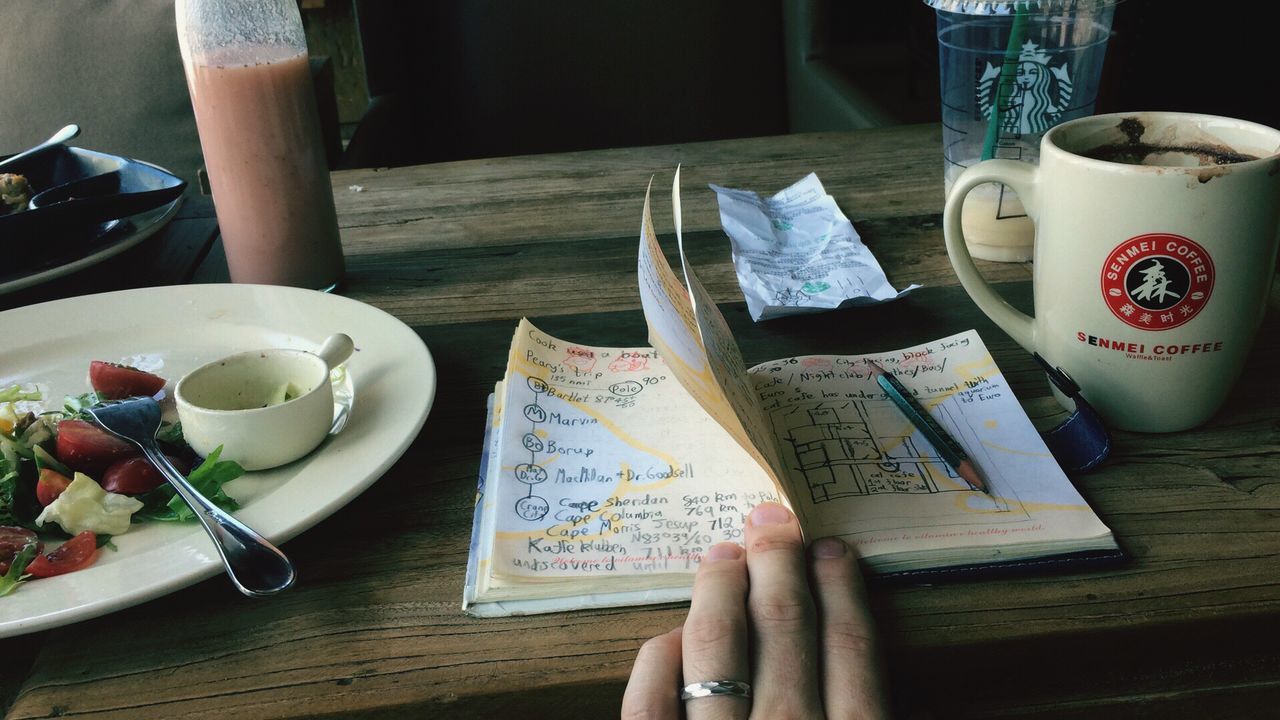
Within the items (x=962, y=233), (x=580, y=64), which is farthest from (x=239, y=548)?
(x=580, y=64)

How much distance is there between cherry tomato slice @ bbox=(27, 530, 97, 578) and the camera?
1.63 ft

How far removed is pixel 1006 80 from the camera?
2.68ft

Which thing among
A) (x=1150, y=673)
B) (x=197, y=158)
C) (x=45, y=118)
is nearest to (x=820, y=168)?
(x=1150, y=673)

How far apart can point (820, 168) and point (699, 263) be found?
0.31 m

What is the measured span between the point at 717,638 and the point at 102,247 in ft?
2.38

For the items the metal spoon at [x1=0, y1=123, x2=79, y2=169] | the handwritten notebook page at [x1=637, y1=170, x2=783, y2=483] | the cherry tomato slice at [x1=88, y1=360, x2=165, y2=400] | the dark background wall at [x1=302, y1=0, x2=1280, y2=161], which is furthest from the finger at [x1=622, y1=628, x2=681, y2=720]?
the dark background wall at [x1=302, y1=0, x2=1280, y2=161]

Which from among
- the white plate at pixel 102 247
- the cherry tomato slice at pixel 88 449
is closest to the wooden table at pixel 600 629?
the cherry tomato slice at pixel 88 449

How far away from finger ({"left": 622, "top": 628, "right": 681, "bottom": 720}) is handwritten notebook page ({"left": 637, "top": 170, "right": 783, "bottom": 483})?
0.10 meters

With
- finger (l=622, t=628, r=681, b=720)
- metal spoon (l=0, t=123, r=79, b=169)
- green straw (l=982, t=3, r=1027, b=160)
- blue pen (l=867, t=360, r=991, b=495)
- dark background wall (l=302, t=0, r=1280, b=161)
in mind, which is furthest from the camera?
dark background wall (l=302, t=0, r=1280, b=161)

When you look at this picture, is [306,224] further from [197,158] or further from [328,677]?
[197,158]

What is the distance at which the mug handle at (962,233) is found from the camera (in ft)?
1.98

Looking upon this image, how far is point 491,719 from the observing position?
45 centimetres

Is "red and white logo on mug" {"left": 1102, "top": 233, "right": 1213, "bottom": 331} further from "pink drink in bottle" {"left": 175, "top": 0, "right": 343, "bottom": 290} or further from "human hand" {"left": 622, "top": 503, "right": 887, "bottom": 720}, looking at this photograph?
"pink drink in bottle" {"left": 175, "top": 0, "right": 343, "bottom": 290}

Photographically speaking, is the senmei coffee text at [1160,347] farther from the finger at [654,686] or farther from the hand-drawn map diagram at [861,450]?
the finger at [654,686]
